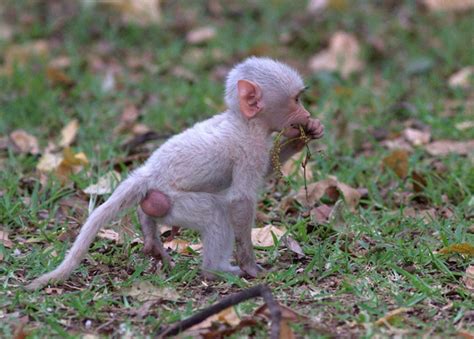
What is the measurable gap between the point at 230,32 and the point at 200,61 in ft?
2.50

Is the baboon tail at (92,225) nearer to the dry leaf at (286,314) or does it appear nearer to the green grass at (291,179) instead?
the green grass at (291,179)

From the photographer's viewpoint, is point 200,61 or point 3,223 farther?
point 200,61

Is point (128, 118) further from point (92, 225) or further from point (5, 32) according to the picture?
point (92, 225)

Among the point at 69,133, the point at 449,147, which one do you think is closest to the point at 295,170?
the point at 449,147

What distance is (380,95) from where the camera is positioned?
27.3 feet

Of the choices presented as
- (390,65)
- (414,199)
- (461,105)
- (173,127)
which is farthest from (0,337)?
(390,65)

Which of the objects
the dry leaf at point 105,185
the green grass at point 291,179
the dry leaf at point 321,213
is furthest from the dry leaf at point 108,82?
the dry leaf at point 321,213

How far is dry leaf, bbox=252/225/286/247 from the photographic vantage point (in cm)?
530

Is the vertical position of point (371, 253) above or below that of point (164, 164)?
below

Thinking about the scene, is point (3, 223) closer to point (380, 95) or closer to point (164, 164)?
point (164, 164)

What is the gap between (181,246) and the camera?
5.28m

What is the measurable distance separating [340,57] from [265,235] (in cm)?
393

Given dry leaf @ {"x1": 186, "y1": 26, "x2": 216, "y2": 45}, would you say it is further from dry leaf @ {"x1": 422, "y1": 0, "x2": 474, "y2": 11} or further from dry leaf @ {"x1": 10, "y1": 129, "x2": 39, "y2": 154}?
dry leaf @ {"x1": 10, "y1": 129, "x2": 39, "y2": 154}

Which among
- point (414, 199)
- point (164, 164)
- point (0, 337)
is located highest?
point (164, 164)
